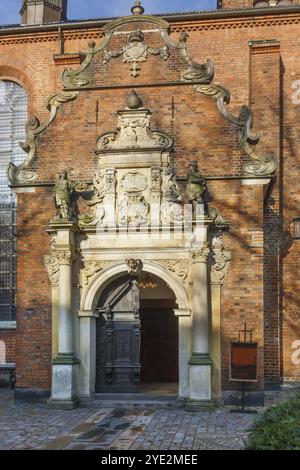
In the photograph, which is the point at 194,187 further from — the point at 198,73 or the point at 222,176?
the point at 198,73

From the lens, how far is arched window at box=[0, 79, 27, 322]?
59.1ft

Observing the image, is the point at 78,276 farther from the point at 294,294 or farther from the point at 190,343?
the point at 294,294

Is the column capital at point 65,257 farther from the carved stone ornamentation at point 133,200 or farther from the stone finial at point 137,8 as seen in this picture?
the stone finial at point 137,8

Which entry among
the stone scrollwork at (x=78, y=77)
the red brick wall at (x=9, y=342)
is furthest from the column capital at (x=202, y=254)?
the red brick wall at (x=9, y=342)

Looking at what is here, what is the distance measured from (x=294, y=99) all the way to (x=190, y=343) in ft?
25.2

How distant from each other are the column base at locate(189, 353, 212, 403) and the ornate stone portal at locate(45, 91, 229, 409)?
0.16m

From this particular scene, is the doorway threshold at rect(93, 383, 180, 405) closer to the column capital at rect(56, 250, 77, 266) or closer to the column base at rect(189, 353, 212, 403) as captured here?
the column base at rect(189, 353, 212, 403)

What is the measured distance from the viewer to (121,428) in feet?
33.8

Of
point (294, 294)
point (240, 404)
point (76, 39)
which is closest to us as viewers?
point (240, 404)

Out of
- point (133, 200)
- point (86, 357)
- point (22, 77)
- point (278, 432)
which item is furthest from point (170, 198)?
point (22, 77)

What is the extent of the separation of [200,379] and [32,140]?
6.20 metres

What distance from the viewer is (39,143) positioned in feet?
45.5

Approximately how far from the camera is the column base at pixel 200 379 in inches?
479

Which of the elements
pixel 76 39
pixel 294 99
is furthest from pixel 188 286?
pixel 76 39
